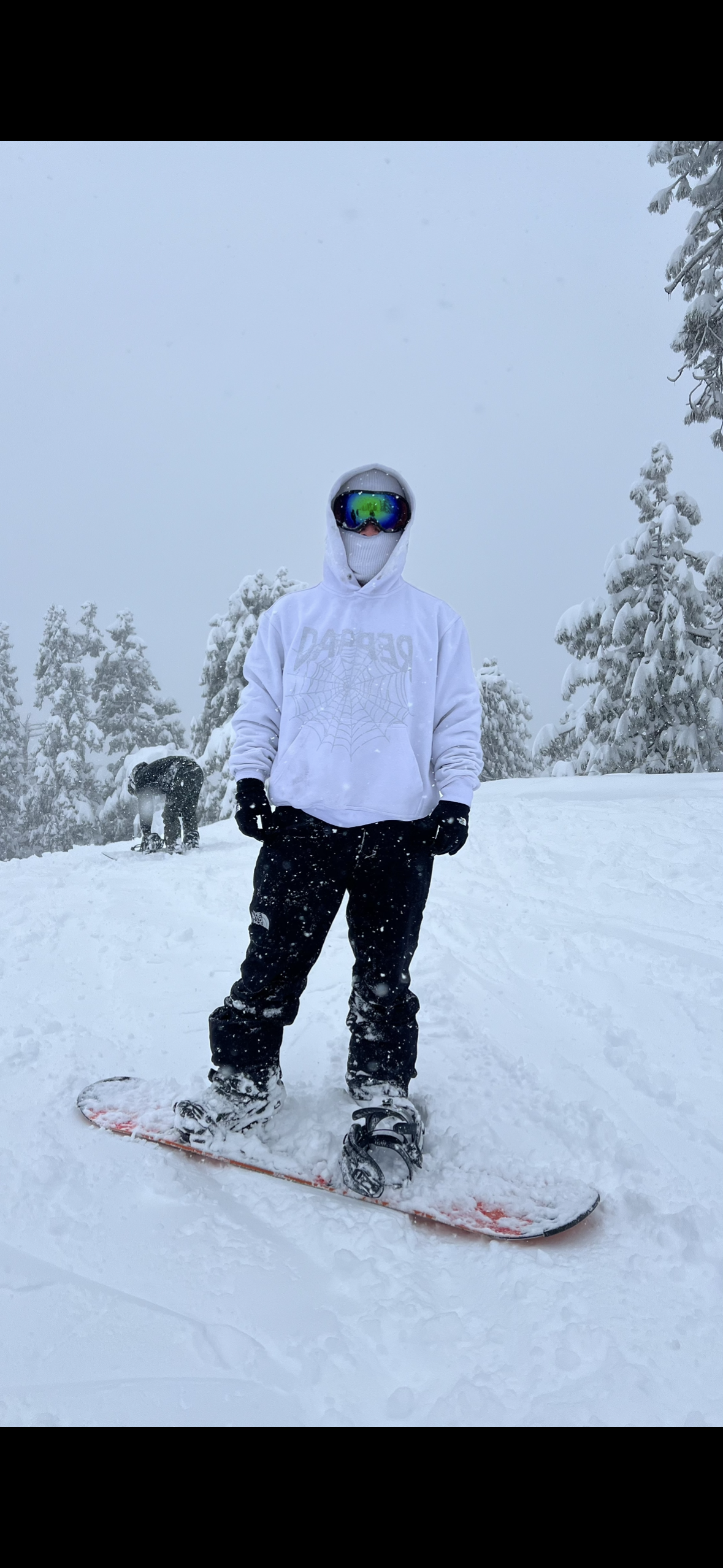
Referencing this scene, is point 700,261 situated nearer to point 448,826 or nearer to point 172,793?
point 172,793

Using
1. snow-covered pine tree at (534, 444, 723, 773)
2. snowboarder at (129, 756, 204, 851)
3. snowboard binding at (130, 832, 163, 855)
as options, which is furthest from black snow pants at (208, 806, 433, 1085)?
snow-covered pine tree at (534, 444, 723, 773)

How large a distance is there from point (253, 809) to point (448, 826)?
0.63 meters

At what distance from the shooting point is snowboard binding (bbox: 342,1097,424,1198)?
2.20 m

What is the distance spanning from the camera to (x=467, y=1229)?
2.01 meters

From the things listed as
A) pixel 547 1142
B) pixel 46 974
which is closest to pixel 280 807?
pixel 547 1142

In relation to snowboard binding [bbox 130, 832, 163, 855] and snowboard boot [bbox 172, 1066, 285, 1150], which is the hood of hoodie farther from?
snowboard binding [bbox 130, 832, 163, 855]

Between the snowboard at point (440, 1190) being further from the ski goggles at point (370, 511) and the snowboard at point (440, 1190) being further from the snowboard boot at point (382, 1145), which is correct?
the ski goggles at point (370, 511)

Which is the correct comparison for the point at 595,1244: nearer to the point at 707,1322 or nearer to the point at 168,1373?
the point at 707,1322

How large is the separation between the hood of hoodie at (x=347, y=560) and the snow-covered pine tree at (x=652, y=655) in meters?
15.0

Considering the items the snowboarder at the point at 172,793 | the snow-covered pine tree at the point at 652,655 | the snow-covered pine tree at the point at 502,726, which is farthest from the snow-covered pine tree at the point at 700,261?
the snow-covered pine tree at the point at 502,726

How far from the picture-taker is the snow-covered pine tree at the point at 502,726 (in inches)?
1147
